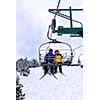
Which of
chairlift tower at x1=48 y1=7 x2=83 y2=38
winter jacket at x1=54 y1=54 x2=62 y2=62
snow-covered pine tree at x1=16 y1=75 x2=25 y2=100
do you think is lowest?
snow-covered pine tree at x1=16 y1=75 x2=25 y2=100

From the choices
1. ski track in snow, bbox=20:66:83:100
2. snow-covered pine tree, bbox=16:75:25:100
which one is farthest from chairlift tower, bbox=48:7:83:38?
snow-covered pine tree, bbox=16:75:25:100

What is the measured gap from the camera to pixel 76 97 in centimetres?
125

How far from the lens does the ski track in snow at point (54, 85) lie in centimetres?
126

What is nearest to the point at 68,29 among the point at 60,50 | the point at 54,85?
the point at 60,50

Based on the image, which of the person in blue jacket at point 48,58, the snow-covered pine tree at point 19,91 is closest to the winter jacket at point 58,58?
the person in blue jacket at point 48,58

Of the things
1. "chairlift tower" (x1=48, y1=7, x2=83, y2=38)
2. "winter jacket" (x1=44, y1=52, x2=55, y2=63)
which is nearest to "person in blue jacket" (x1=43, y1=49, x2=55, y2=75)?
"winter jacket" (x1=44, y1=52, x2=55, y2=63)

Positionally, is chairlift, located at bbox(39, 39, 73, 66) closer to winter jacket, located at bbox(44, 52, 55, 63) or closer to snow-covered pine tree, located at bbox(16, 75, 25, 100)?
winter jacket, located at bbox(44, 52, 55, 63)

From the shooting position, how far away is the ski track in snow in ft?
4.12

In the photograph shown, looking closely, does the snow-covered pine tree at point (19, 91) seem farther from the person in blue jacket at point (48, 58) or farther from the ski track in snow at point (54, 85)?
the person in blue jacket at point (48, 58)

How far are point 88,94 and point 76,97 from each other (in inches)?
2.5

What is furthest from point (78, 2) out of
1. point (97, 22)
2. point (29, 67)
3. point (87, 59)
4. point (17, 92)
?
point (17, 92)

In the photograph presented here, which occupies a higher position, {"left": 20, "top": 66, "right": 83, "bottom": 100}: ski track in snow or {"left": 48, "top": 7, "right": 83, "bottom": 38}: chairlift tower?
{"left": 48, "top": 7, "right": 83, "bottom": 38}: chairlift tower
